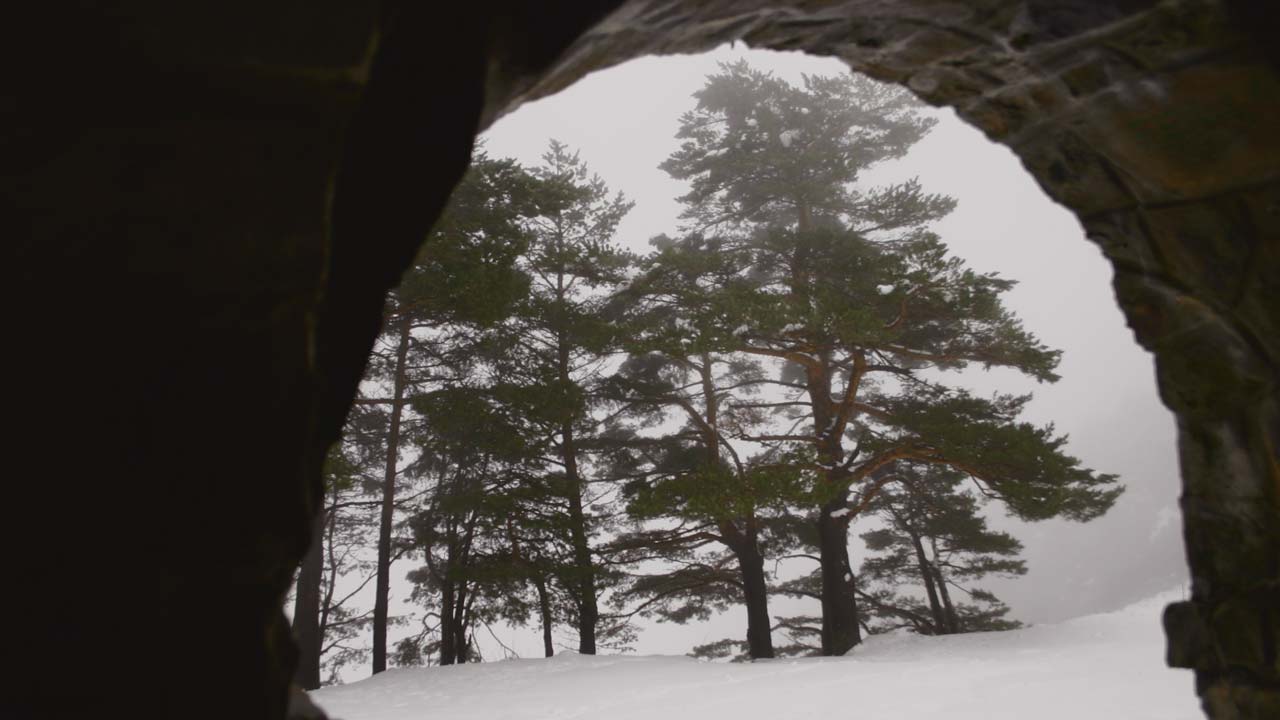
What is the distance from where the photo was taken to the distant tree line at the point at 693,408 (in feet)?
33.9

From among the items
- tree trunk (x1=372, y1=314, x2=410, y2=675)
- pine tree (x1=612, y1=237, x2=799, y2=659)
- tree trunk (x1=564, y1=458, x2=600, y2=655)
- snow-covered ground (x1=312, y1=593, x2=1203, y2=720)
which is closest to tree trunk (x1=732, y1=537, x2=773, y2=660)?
pine tree (x1=612, y1=237, x2=799, y2=659)

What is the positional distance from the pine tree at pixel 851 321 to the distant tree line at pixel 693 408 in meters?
0.06

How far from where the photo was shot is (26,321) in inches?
44.3

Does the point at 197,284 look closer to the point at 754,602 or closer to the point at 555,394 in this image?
the point at 555,394

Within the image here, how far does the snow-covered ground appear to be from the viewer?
6332 millimetres

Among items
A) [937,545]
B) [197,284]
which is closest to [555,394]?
[197,284]

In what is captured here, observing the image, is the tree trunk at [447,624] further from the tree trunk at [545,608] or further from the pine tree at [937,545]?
the pine tree at [937,545]

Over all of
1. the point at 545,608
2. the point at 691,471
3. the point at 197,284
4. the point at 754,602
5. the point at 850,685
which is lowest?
the point at 850,685

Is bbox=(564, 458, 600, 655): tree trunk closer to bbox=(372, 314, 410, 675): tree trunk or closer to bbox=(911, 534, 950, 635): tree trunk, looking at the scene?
bbox=(372, 314, 410, 675): tree trunk

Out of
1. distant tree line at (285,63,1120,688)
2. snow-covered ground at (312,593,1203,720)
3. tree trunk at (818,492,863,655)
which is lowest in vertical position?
snow-covered ground at (312,593,1203,720)

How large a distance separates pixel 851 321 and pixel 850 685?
4.78 m

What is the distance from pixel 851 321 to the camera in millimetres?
9805

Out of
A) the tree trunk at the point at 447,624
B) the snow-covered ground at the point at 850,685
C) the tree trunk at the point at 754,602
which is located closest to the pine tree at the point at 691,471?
the tree trunk at the point at 754,602

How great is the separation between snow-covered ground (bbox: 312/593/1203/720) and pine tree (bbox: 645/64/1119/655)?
2.07 metres
